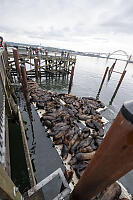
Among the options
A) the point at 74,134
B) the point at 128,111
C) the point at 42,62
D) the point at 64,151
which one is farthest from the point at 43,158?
the point at 42,62

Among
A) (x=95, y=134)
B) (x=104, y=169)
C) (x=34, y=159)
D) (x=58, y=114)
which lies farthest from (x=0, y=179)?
(x=58, y=114)

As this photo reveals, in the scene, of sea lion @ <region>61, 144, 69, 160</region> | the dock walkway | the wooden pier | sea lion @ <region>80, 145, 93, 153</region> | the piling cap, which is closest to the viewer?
the piling cap

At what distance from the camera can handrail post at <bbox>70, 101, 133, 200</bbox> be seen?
77 centimetres

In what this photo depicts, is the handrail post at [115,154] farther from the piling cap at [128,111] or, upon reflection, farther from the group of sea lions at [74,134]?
the group of sea lions at [74,134]

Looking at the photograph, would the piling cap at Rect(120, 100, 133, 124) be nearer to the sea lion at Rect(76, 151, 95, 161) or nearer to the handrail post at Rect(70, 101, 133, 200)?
the handrail post at Rect(70, 101, 133, 200)

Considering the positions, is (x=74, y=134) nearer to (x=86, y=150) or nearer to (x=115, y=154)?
(x=86, y=150)

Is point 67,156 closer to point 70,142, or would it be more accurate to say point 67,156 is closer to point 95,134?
point 70,142

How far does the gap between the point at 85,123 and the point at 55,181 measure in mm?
4027

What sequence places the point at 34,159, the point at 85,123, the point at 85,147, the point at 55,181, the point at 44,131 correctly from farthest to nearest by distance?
the point at 85,123 < the point at 44,131 < the point at 34,159 < the point at 85,147 < the point at 55,181

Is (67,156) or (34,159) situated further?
(34,159)

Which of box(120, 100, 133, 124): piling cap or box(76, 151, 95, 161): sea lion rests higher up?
box(120, 100, 133, 124): piling cap

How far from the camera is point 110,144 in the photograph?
0.92m

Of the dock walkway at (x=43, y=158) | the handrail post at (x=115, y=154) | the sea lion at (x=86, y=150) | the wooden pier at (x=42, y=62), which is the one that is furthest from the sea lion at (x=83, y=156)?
the wooden pier at (x=42, y=62)

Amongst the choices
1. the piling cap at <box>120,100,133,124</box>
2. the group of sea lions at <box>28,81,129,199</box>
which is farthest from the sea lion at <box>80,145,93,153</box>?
the piling cap at <box>120,100,133,124</box>
